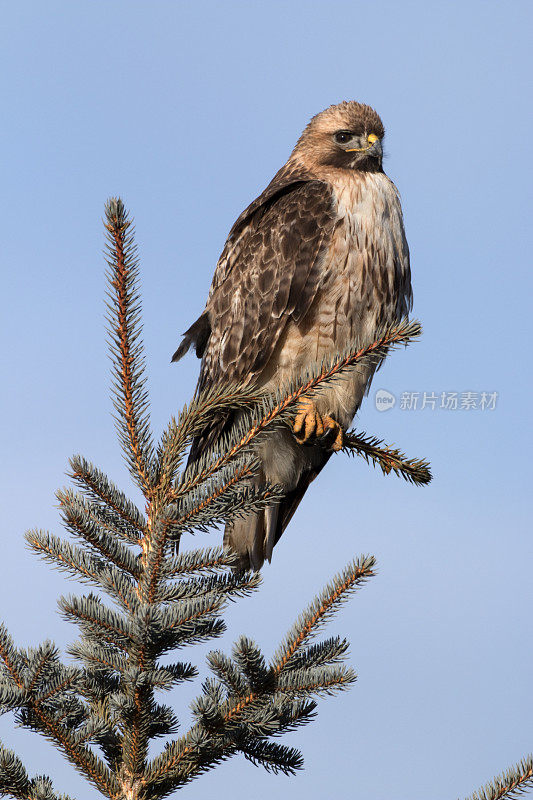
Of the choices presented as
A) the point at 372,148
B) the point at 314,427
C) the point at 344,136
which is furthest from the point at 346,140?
the point at 314,427

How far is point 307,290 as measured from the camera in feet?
15.9

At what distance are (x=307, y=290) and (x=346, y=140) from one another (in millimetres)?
1422

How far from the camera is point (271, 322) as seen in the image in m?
4.96

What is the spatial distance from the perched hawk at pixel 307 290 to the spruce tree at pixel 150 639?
174cm

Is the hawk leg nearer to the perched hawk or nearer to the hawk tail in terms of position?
the perched hawk

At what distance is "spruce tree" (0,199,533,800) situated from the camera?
247 centimetres

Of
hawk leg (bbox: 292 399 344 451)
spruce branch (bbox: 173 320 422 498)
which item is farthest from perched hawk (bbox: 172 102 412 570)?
spruce branch (bbox: 173 320 422 498)

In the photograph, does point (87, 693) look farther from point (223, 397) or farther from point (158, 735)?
point (223, 397)

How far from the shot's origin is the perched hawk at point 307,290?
192 inches

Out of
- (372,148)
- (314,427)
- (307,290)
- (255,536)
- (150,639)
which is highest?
(372,148)

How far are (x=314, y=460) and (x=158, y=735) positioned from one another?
10.5 ft

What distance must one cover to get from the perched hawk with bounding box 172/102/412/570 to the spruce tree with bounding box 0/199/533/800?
1741 mm

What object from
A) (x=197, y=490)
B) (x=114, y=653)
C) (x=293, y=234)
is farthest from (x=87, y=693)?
(x=293, y=234)

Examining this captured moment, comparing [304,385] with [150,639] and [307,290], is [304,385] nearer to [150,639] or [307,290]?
[150,639]
